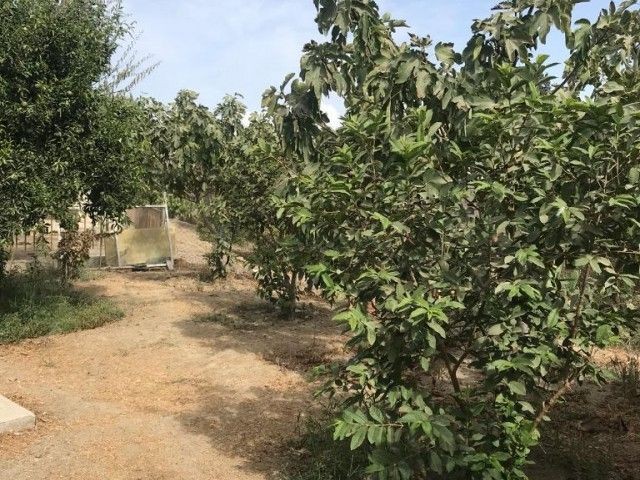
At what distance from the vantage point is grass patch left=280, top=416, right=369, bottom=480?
425 cm

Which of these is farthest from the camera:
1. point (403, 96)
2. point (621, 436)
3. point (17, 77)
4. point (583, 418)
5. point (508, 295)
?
point (17, 77)

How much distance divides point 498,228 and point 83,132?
708cm

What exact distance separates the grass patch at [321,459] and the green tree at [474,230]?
2.37 ft

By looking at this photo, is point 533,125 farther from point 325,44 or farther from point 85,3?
point 85,3

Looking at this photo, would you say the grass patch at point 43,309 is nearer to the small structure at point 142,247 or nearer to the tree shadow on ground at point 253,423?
the tree shadow on ground at point 253,423

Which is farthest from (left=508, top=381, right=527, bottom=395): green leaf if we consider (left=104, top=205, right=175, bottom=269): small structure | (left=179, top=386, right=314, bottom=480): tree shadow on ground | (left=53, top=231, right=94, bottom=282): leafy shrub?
(left=104, top=205, right=175, bottom=269): small structure

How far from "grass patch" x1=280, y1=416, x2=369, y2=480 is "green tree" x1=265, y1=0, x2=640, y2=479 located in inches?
28.5

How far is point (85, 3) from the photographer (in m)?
8.95

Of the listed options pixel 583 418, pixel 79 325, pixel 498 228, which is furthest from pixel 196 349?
pixel 498 228

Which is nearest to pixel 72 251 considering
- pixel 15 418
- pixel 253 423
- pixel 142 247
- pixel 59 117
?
pixel 142 247

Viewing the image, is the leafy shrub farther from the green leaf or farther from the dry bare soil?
the green leaf

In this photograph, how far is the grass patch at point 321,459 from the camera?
4246 mm

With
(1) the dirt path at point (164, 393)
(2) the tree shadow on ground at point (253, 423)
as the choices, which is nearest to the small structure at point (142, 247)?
(1) the dirt path at point (164, 393)

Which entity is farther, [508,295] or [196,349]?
[196,349]
